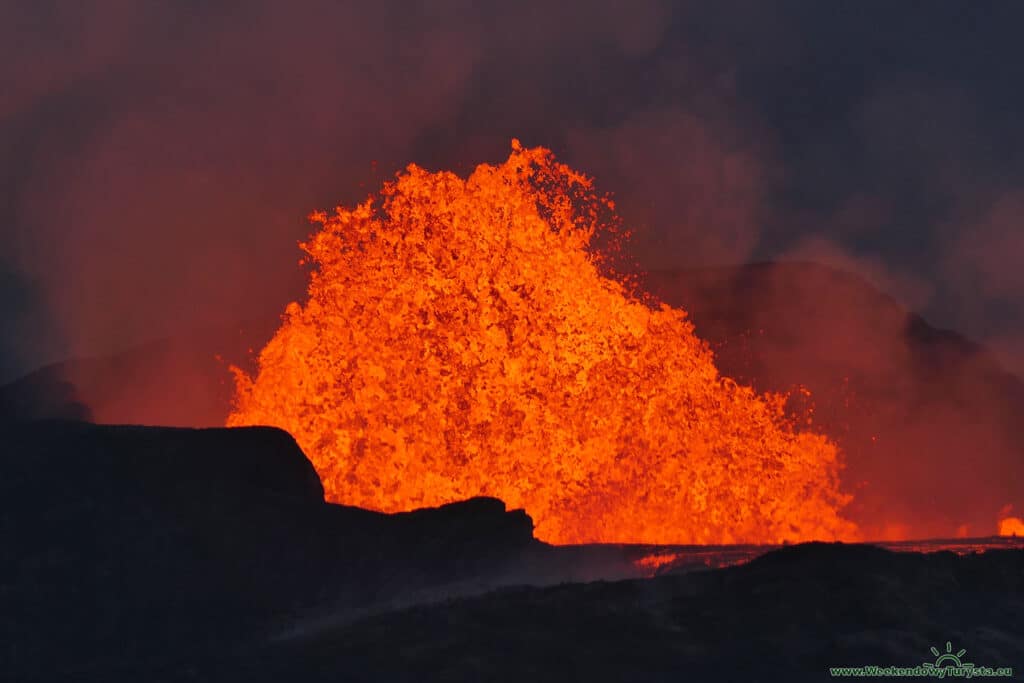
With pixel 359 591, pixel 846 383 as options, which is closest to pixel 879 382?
pixel 846 383

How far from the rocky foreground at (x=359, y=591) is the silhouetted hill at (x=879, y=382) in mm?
37497

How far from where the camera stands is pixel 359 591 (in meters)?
18.8

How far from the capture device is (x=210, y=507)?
62.7 ft

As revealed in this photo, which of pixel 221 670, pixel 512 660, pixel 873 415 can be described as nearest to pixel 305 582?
pixel 221 670

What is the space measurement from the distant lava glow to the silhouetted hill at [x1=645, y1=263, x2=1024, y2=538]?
27400mm

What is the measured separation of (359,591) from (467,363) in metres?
10.8

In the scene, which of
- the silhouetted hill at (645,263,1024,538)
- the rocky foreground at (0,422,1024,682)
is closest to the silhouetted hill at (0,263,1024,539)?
the silhouetted hill at (645,263,1024,538)

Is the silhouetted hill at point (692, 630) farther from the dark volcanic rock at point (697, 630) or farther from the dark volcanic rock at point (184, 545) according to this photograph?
the dark volcanic rock at point (184, 545)

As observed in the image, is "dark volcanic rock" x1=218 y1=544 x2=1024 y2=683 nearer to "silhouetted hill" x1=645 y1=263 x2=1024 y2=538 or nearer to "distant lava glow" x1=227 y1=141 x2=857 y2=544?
"distant lava glow" x1=227 y1=141 x2=857 y2=544

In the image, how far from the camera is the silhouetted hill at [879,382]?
190 feet

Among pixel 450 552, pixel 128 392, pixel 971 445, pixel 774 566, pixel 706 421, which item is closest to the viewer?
pixel 774 566

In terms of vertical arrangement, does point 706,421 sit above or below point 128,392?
below

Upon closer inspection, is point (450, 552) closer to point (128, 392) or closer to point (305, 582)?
point (305, 582)

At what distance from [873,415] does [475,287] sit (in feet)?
131
